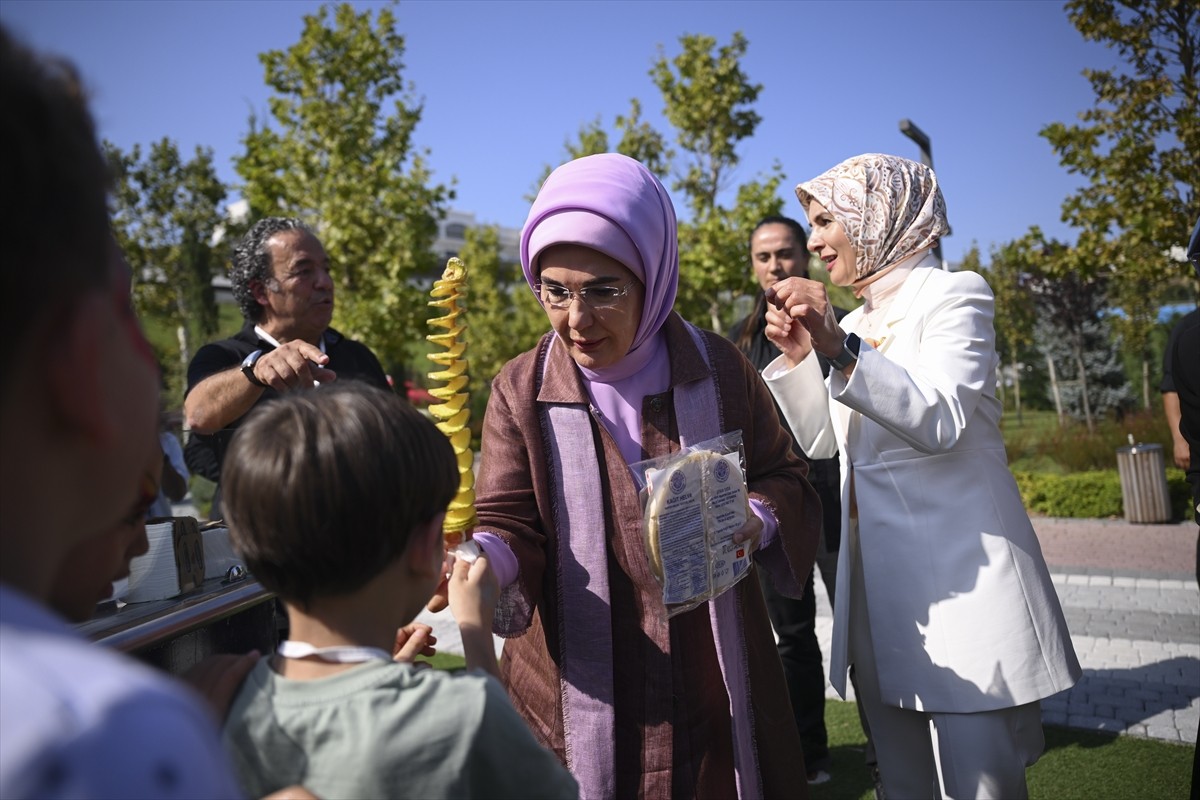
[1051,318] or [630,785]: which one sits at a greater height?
[1051,318]

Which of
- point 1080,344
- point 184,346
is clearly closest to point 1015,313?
point 1080,344

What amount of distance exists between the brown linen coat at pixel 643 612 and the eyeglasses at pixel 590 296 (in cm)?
19

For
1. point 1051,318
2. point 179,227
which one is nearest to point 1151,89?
point 1051,318

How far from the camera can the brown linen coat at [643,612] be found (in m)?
2.43

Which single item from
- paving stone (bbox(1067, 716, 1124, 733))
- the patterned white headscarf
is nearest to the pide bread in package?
the patterned white headscarf

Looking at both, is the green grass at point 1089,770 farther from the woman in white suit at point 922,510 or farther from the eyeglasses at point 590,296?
the eyeglasses at point 590,296

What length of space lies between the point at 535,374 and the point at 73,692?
2065 mm

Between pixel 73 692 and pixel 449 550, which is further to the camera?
pixel 449 550

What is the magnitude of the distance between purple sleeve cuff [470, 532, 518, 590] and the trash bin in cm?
1143

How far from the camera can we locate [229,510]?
1.41m

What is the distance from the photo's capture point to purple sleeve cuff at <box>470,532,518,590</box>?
225 cm

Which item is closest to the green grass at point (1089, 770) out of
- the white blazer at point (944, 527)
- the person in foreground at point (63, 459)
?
the white blazer at point (944, 527)

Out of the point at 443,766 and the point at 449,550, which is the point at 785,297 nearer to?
the point at 449,550

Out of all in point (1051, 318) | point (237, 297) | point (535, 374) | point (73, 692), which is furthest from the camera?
point (1051, 318)
